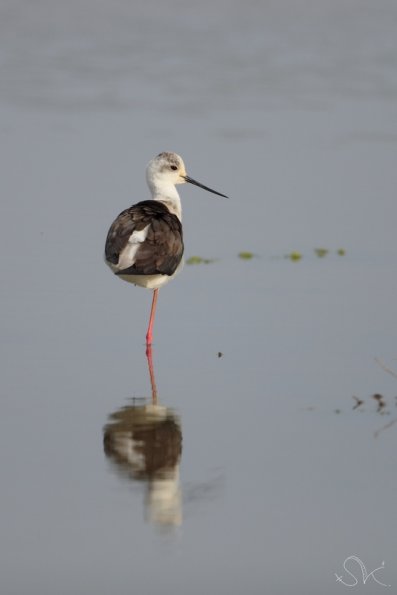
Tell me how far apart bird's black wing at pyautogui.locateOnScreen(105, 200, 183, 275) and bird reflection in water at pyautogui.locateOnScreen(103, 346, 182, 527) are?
1.30 m

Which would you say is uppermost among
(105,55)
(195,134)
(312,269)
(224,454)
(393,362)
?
(105,55)

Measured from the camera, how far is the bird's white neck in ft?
28.9

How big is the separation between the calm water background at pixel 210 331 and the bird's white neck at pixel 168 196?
1.48 ft

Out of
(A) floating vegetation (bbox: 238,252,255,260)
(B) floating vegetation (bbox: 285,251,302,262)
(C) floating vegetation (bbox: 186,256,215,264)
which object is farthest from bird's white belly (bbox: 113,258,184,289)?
(B) floating vegetation (bbox: 285,251,302,262)

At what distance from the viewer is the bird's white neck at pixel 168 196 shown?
8.80 m

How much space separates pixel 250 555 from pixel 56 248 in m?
4.96

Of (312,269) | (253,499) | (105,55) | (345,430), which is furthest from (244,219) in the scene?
(105,55)

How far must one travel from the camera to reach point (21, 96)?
1493 cm

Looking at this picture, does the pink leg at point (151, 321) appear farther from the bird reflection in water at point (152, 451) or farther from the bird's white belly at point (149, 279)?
the bird reflection in water at point (152, 451)

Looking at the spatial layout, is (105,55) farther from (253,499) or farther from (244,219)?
(253,499)

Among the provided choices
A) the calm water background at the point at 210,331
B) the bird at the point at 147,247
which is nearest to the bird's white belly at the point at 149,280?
the bird at the point at 147,247

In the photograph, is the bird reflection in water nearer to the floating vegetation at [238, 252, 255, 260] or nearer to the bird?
the bird

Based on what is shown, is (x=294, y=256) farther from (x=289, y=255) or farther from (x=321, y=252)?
(x=321, y=252)

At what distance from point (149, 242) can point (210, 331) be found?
23.9 inches
